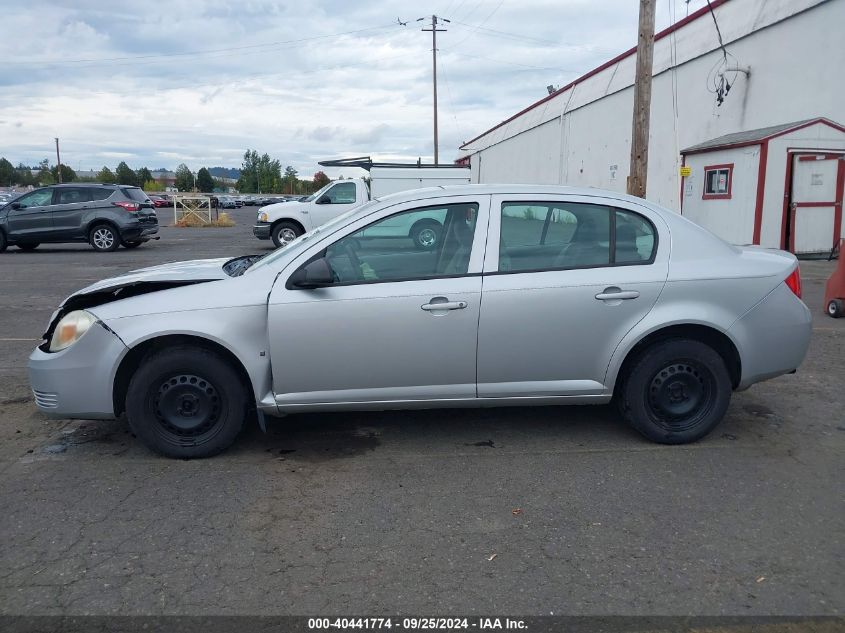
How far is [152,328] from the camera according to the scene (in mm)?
4418

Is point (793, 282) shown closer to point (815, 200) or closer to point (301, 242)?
point (301, 242)

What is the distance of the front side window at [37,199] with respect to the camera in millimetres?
19453

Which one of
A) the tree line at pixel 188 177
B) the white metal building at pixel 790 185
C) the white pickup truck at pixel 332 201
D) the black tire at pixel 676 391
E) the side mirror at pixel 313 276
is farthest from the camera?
the tree line at pixel 188 177

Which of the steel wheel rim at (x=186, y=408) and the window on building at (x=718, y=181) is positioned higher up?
the window on building at (x=718, y=181)

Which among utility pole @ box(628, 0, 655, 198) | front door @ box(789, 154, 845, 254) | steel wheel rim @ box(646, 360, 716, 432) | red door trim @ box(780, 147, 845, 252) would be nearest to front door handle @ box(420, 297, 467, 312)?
steel wheel rim @ box(646, 360, 716, 432)

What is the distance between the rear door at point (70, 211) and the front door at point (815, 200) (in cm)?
1695

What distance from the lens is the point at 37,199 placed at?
769 inches

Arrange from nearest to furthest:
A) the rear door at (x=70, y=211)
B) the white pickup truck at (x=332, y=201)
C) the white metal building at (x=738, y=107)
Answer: the white metal building at (x=738, y=107), the rear door at (x=70, y=211), the white pickup truck at (x=332, y=201)

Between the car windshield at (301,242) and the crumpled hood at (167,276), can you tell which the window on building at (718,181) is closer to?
the car windshield at (301,242)

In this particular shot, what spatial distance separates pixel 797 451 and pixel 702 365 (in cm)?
82

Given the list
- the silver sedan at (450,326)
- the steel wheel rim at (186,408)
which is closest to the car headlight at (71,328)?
the silver sedan at (450,326)

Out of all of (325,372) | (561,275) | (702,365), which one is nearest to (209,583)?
(325,372)

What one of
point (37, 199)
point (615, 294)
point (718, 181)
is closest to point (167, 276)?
point (615, 294)

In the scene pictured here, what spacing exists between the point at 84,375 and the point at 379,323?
5.92 feet
